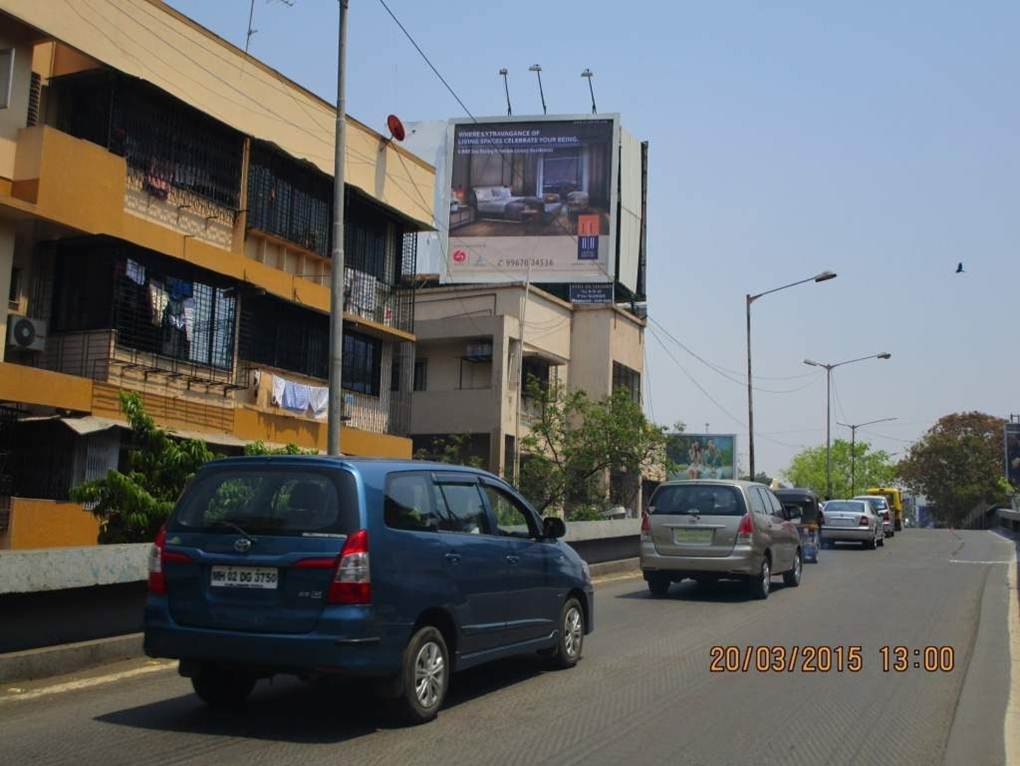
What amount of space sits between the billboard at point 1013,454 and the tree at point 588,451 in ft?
181

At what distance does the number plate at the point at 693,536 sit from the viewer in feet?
50.1

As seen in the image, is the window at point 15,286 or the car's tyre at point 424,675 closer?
the car's tyre at point 424,675

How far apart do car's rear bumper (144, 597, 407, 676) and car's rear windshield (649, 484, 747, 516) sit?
9.35 m

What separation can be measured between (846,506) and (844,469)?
92237mm

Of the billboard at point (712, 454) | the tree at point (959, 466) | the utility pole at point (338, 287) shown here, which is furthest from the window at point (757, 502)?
the tree at point (959, 466)

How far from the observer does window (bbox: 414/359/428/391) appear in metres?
39.0

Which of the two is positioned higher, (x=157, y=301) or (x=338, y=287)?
(x=157, y=301)

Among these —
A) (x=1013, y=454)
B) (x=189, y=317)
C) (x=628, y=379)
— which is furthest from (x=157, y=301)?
(x=1013, y=454)

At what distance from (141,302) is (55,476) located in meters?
3.37

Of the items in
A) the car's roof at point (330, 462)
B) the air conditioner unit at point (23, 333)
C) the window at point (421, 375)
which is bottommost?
the car's roof at point (330, 462)

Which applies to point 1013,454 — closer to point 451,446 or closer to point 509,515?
point 451,446

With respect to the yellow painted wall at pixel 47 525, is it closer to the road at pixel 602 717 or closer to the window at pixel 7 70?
the window at pixel 7 70

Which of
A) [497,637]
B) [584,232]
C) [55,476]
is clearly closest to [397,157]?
[55,476]

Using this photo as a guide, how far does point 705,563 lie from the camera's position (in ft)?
49.7
